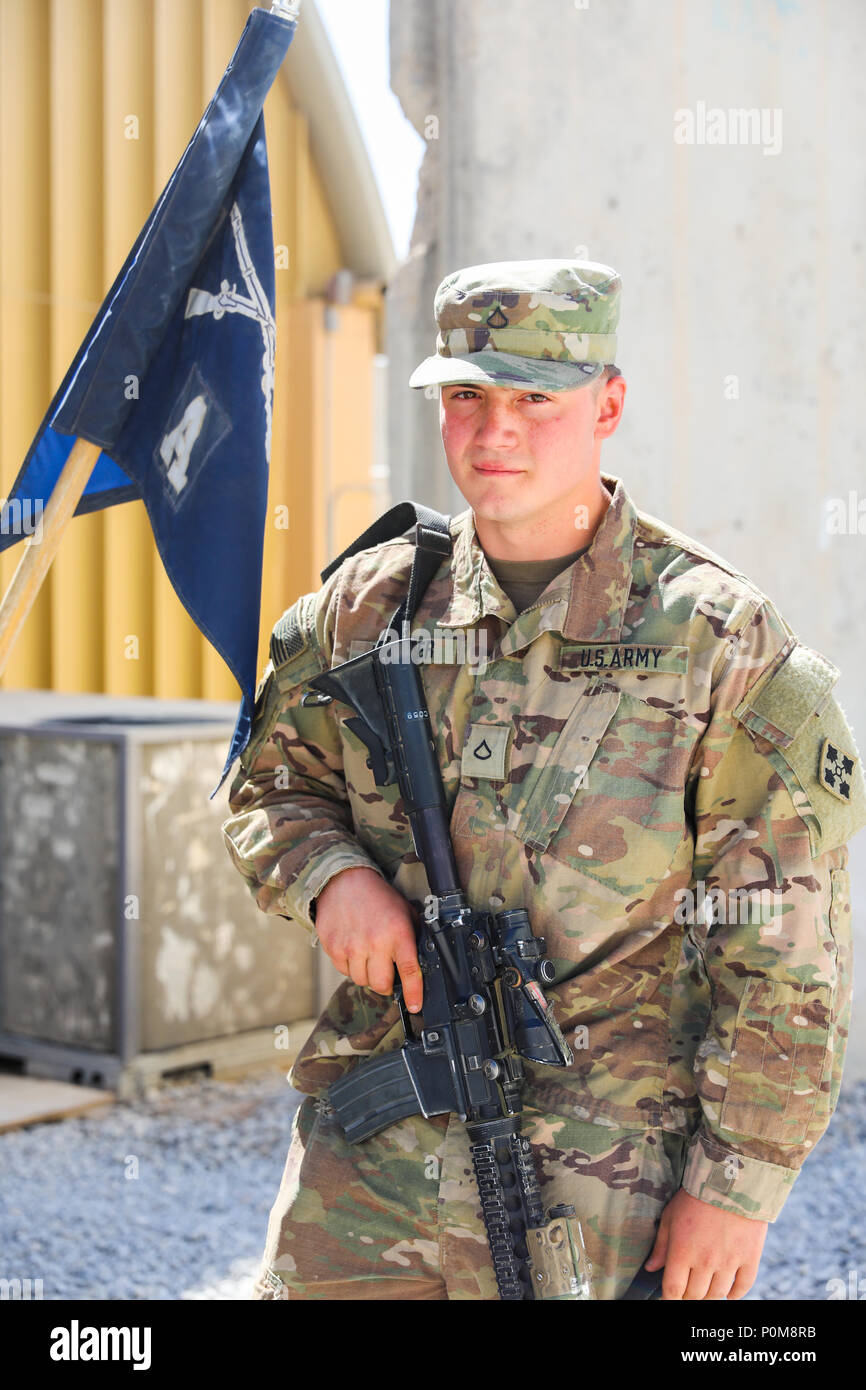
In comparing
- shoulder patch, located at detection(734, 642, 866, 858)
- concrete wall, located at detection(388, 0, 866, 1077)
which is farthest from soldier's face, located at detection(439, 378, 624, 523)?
concrete wall, located at detection(388, 0, 866, 1077)

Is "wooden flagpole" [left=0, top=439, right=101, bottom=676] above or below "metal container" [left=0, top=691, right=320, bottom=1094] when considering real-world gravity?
above

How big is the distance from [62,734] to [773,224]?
9.19ft

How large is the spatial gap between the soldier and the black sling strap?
0.23 ft

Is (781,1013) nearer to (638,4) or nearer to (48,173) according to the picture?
(638,4)

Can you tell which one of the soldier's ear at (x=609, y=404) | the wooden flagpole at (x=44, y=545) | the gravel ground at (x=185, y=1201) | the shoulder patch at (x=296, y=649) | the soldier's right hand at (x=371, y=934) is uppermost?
the soldier's ear at (x=609, y=404)

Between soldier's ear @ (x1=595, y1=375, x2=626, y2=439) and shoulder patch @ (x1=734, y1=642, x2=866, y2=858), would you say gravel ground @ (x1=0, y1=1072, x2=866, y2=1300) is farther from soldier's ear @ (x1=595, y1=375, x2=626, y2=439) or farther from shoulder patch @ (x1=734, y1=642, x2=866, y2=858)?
soldier's ear @ (x1=595, y1=375, x2=626, y2=439)

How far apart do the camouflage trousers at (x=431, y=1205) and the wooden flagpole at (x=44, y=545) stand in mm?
854

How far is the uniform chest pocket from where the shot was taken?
1.80m

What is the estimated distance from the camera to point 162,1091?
441 centimetres

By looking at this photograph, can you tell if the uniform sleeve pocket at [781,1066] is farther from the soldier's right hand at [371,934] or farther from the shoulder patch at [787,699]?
the soldier's right hand at [371,934]

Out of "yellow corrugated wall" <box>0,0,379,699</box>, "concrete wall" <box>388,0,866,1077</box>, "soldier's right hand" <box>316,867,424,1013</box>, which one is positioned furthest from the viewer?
"yellow corrugated wall" <box>0,0,379,699</box>

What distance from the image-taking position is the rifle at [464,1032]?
68.8 inches

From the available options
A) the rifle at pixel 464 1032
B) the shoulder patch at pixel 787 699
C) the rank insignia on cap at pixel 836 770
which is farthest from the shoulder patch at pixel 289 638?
the rank insignia on cap at pixel 836 770

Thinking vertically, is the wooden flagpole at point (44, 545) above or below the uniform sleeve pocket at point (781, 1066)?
above
